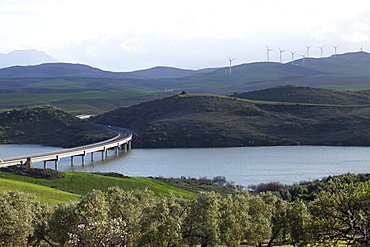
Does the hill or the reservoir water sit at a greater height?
the hill

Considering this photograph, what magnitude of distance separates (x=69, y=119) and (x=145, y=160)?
53.0 metres

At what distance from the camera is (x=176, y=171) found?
302 ft

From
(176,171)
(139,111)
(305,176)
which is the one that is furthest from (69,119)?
(305,176)

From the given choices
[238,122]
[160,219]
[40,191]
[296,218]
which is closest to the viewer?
[160,219]

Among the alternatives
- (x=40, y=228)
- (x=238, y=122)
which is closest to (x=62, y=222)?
(x=40, y=228)

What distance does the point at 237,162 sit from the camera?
10106 centimetres

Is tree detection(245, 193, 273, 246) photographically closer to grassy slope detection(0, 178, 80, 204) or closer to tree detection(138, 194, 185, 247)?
tree detection(138, 194, 185, 247)

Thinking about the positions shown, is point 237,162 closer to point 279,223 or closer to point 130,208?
point 279,223

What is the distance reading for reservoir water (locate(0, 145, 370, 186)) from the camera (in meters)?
87.9

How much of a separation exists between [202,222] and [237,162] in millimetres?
63351

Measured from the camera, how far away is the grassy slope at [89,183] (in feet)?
221

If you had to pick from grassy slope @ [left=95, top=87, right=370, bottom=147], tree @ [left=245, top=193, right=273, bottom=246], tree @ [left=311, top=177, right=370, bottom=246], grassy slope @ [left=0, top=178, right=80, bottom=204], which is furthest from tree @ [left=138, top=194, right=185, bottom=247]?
grassy slope @ [left=95, top=87, right=370, bottom=147]

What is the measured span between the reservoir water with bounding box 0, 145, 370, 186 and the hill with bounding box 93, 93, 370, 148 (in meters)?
8.20

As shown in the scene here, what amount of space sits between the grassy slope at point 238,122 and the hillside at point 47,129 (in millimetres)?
12384
